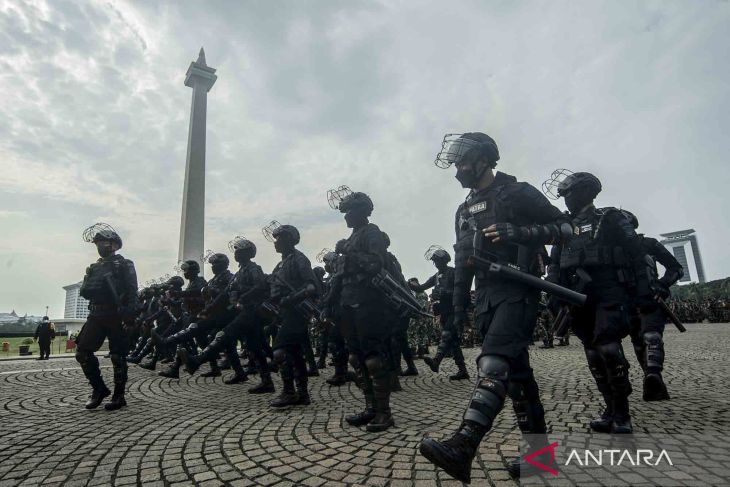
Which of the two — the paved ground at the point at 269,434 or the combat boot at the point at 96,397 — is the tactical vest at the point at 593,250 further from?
the combat boot at the point at 96,397

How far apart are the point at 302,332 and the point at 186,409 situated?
1579 mm

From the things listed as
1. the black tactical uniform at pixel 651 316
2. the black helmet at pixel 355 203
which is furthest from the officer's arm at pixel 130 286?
the black tactical uniform at pixel 651 316

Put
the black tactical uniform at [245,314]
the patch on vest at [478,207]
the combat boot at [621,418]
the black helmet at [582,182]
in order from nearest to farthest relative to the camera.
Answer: the patch on vest at [478,207], the combat boot at [621,418], the black helmet at [582,182], the black tactical uniform at [245,314]

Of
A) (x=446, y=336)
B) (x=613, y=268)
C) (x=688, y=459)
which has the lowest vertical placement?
(x=688, y=459)

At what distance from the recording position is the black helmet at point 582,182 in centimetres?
414

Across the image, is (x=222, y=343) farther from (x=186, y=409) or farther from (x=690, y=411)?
(x=690, y=411)

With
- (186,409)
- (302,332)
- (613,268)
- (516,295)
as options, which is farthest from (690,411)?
(186,409)

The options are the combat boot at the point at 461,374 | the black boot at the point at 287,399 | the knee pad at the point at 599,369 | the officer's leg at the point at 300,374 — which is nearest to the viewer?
the knee pad at the point at 599,369

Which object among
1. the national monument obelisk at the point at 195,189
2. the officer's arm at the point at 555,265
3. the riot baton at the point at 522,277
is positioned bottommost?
the riot baton at the point at 522,277

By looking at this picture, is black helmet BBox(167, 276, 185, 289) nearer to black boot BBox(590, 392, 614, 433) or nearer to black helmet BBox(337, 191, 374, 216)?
black helmet BBox(337, 191, 374, 216)

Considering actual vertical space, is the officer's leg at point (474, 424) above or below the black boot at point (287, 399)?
above

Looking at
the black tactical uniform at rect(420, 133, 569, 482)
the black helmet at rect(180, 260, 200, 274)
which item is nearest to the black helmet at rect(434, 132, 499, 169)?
the black tactical uniform at rect(420, 133, 569, 482)

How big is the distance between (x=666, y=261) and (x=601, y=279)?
98.6 inches

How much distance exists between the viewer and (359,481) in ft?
8.46
